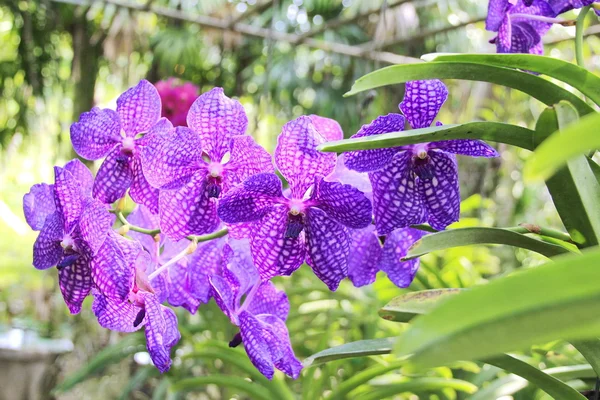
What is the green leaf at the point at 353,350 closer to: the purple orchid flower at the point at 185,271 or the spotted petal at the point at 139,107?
the purple orchid flower at the point at 185,271

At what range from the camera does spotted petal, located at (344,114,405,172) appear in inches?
13.8

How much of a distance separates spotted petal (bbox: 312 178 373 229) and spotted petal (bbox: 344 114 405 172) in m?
0.02

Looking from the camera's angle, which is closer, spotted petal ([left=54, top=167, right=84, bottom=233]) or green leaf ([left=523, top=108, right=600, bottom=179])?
green leaf ([left=523, top=108, right=600, bottom=179])

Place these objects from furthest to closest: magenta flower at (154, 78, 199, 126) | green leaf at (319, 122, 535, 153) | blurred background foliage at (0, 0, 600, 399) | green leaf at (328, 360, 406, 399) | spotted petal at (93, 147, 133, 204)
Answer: blurred background foliage at (0, 0, 600, 399), magenta flower at (154, 78, 199, 126), green leaf at (328, 360, 406, 399), spotted petal at (93, 147, 133, 204), green leaf at (319, 122, 535, 153)

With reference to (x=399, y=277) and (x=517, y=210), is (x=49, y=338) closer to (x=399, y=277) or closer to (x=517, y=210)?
(x=517, y=210)

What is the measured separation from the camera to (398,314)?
14.5 inches

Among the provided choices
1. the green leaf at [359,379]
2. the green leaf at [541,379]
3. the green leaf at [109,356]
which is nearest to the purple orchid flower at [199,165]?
the green leaf at [541,379]

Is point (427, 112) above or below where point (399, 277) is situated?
above

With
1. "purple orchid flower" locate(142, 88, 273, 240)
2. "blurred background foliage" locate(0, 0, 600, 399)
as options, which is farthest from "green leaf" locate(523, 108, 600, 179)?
"blurred background foliage" locate(0, 0, 600, 399)

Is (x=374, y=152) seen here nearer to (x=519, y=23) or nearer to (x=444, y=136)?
(x=444, y=136)

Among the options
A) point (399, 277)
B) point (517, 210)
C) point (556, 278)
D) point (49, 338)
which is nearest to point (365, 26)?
point (517, 210)

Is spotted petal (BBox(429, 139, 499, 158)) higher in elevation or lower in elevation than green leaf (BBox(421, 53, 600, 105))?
lower

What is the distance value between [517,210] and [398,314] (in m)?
3.07

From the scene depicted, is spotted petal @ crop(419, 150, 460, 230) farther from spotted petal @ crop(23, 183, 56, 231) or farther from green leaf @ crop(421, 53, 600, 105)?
spotted petal @ crop(23, 183, 56, 231)
